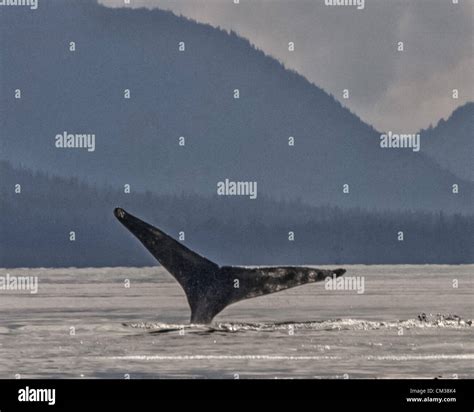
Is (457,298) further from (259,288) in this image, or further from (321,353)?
(321,353)

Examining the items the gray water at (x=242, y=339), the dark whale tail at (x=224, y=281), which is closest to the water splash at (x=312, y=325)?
the gray water at (x=242, y=339)

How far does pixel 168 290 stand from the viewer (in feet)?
182

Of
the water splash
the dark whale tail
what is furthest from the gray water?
the dark whale tail

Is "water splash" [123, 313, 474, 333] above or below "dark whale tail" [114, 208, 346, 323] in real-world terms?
below

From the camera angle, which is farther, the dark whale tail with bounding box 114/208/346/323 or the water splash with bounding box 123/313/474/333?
the dark whale tail with bounding box 114/208/346/323

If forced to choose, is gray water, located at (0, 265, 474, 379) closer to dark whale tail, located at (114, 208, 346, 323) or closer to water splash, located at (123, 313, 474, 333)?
water splash, located at (123, 313, 474, 333)

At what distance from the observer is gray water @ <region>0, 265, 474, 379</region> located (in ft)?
80.2

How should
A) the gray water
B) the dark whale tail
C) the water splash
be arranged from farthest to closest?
the dark whale tail → the water splash → the gray water

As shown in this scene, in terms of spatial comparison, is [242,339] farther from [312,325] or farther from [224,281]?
[312,325]

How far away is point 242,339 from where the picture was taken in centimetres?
2927

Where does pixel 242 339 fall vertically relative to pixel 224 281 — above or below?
below

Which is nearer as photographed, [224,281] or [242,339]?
[242,339]

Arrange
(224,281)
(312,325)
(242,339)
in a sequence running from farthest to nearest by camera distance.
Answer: (312,325), (224,281), (242,339)

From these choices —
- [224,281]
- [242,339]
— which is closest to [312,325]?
[224,281]
